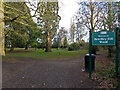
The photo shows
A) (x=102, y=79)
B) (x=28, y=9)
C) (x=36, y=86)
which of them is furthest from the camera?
(x=28, y=9)

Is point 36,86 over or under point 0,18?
under

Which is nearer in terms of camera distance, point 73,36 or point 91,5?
point 91,5

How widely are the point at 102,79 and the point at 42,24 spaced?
8.85 m

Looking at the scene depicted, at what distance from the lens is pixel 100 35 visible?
4.86 meters

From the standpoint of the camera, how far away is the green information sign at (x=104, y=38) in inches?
185

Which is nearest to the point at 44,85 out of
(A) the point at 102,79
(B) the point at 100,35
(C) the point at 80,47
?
(A) the point at 102,79

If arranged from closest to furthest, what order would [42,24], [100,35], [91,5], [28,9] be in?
[100,35] → [28,9] → [42,24] → [91,5]

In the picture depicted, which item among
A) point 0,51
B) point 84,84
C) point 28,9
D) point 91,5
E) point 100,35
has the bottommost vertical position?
→ point 84,84

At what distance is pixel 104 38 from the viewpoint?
15.7 feet

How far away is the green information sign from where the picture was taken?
15.4ft

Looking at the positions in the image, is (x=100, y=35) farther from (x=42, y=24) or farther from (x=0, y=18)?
(x=0, y=18)

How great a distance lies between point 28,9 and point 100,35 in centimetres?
842

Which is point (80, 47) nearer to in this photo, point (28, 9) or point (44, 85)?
point (28, 9)

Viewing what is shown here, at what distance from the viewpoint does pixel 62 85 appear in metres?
3.80
